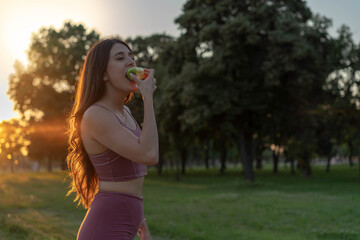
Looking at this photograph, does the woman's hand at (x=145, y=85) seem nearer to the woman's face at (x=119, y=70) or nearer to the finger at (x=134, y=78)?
the finger at (x=134, y=78)

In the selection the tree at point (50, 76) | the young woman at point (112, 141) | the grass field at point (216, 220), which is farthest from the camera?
the tree at point (50, 76)

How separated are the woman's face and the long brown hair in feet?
0.09

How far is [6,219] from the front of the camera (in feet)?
28.8

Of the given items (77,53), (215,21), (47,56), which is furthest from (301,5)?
(47,56)

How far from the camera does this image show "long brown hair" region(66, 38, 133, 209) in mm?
2295

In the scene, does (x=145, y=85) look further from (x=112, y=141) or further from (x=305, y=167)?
(x=305, y=167)

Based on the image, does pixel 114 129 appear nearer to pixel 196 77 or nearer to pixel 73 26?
pixel 196 77

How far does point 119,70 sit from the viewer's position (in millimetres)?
2295

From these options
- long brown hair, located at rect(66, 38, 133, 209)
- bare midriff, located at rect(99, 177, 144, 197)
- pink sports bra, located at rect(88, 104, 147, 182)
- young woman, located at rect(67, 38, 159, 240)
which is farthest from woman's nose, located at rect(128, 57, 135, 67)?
bare midriff, located at rect(99, 177, 144, 197)

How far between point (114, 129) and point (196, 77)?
24.2 m

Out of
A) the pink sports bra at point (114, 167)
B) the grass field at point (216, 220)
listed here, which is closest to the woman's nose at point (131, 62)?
A: the pink sports bra at point (114, 167)

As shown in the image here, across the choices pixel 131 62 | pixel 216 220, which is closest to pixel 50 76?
pixel 216 220

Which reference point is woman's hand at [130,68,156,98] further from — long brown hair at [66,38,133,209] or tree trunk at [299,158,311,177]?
tree trunk at [299,158,311,177]

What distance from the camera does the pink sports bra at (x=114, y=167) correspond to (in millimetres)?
2186
